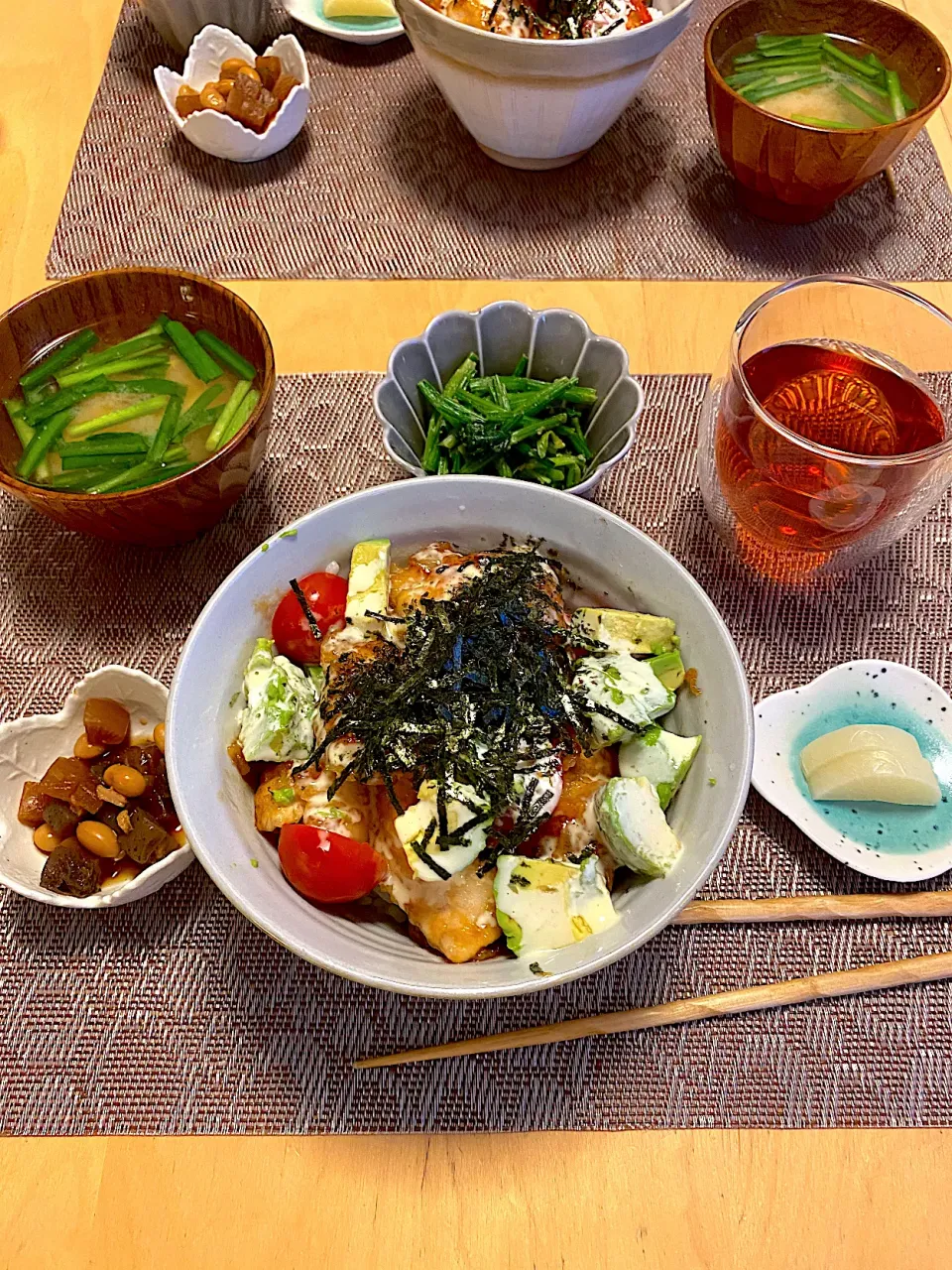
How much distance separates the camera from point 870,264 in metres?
1.95

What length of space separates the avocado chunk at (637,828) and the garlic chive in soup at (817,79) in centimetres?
153

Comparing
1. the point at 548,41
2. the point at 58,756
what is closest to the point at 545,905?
the point at 58,756

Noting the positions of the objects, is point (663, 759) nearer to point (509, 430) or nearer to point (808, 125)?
point (509, 430)

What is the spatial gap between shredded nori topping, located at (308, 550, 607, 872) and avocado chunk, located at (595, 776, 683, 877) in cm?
8

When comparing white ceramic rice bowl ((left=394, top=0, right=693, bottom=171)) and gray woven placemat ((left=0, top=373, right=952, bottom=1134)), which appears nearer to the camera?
gray woven placemat ((left=0, top=373, right=952, bottom=1134))

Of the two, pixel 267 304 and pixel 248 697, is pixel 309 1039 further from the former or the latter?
pixel 267 304

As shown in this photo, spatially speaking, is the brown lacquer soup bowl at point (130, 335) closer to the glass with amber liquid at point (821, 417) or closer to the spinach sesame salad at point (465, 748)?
the spinach sesame salad at point (465, 748)

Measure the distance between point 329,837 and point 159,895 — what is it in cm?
39

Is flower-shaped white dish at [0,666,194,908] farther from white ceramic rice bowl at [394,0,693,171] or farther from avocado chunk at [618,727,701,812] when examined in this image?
white ceramic rice bowl at [394,0,693,171]

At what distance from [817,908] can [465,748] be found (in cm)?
58

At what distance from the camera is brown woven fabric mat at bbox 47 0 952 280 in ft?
6.42

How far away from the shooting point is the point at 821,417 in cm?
151

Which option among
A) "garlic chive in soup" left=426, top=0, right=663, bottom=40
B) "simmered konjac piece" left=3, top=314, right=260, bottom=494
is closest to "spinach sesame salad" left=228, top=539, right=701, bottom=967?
"simmered konjac piece" left=3, top=314, right=260, bottom=494

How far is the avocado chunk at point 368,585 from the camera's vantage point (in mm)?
1229
